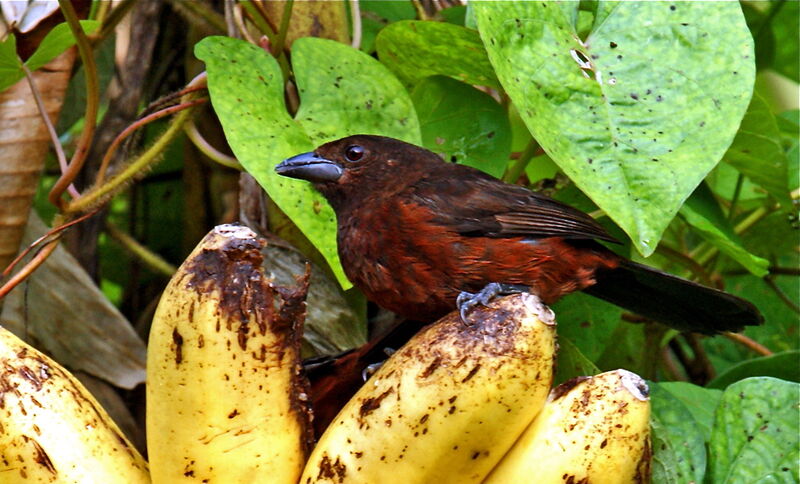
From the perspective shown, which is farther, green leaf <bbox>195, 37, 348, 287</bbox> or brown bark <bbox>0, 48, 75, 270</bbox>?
brown bark <bbox>0, 48, 75, 270</bbox>

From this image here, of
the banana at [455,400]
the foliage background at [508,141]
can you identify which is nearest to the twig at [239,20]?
Result: the foliage background at [508,141]

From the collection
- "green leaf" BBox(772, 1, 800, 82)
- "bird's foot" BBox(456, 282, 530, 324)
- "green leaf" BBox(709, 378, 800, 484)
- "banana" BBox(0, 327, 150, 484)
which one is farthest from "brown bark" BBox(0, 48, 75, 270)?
"green leaf" BBox(772, 1, 800, 82)

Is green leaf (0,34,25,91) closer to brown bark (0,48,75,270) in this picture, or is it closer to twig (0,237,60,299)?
brown bark (0,48,75,270)

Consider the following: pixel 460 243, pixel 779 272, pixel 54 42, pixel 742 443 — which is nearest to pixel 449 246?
pixel 460 243

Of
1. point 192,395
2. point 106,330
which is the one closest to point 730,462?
point 192,395

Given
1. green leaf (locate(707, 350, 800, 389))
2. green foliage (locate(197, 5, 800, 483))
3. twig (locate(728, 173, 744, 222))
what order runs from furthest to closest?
twig (locate(728, 173, 744, 222))
green leaf (locate(707, 350, 800, 389))
green foliage (locate(197, 5, 800, 483))

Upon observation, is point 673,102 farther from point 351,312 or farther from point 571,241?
point 351,312

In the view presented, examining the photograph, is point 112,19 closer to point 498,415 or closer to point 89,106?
point 89,106
